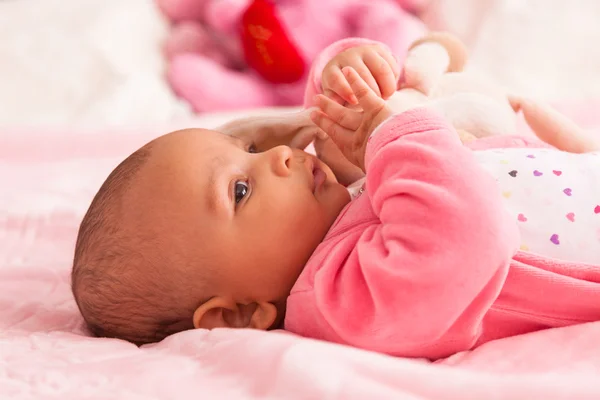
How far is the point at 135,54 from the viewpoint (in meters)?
2.12

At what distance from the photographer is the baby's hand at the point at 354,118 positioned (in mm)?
933

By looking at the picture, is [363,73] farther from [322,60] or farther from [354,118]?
[322,60]

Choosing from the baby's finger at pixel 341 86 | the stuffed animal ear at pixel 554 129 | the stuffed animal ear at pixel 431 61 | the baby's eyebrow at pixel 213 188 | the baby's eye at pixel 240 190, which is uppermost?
the baby's finger at pixel 341 86

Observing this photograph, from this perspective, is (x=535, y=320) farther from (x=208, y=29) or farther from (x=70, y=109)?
(x=208, y=29)

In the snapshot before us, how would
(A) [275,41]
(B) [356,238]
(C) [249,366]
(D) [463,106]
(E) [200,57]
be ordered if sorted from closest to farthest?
1. (C) [249,366]
2. (B) [356,238]
3. (D) [463,106]
4. (A) [275,41]
5. (E) [200,57]

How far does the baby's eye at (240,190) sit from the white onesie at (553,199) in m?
0.32

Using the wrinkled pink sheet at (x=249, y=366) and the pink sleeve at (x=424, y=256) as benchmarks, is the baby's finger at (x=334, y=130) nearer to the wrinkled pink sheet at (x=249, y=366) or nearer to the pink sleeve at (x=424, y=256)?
the pink sleeve at (x=424, y=256)

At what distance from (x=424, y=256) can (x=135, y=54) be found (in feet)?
5.22

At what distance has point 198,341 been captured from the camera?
0.80 metres

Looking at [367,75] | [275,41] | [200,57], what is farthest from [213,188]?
[200,57]

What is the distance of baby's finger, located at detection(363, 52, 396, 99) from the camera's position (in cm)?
99

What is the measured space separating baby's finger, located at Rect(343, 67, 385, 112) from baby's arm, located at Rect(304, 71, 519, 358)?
0.09 meters

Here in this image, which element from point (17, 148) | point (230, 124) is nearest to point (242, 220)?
point (230, 124)

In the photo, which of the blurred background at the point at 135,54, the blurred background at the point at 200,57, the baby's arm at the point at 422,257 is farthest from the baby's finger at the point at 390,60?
the blurred background at the point at 135,54
